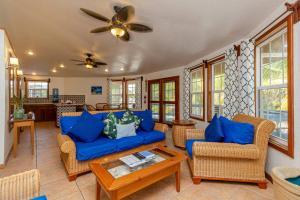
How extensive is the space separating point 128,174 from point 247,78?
251 centimetres

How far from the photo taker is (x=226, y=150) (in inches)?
76.7

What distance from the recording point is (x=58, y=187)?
2.03 metres

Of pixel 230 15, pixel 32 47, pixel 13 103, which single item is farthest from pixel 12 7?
pixel 230 15

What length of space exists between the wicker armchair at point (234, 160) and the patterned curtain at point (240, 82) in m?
0.74

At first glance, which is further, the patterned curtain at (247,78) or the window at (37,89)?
the window at (37,89)

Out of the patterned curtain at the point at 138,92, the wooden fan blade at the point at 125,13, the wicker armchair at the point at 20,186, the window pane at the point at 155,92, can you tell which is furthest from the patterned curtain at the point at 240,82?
the patterned curtain at the point at 138,92

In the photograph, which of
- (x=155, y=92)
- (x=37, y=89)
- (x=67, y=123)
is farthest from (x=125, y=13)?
(x=37, y=89)

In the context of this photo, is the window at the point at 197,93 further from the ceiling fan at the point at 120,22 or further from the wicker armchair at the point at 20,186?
the wicker armchair at the point at 20,186

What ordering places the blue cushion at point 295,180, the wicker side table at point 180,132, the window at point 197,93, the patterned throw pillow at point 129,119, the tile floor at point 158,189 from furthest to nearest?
the window at point 197,93, the wicker side table at point 180,132, the patterned throw pillow at point 129,119, the tile floor at point 158,189, the blue cushion at point 295,180

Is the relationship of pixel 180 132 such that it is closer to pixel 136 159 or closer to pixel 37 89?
pixel 136 159

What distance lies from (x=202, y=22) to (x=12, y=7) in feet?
8.67

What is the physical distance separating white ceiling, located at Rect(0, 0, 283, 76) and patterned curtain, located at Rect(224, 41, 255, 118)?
1.03 feet

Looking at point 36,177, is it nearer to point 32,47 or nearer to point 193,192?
point 193,192

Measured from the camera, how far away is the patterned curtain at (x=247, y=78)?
269 cm
